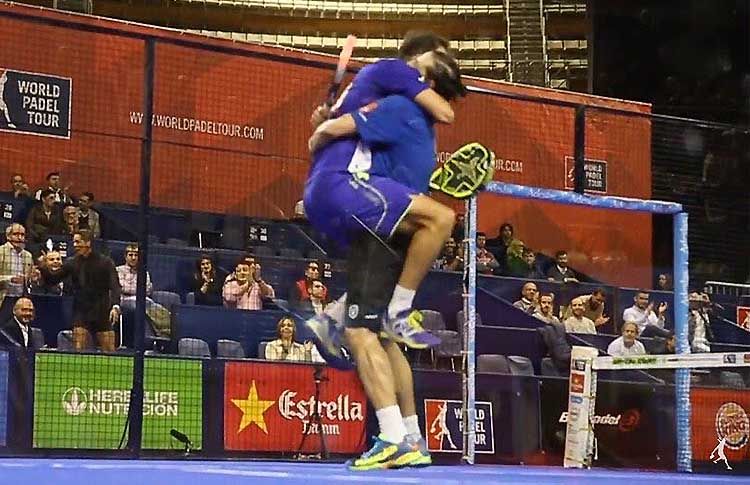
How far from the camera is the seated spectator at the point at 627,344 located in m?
7.76

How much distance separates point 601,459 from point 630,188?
90.8 inches

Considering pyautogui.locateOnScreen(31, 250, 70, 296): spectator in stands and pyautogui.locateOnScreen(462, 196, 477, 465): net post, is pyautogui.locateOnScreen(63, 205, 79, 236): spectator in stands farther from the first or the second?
pyautogui.locateOnScreen(462, 196, 477, 465): net post

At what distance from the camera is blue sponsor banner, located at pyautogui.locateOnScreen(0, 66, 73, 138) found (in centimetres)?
716

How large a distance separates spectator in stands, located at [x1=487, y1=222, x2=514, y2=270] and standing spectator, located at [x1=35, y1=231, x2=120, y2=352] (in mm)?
3188

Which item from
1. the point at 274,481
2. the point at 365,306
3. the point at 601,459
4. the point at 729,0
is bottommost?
the point at 601,459

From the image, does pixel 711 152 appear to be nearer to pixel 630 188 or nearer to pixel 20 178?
pixel 630 188

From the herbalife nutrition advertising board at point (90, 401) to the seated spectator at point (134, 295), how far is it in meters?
0.29

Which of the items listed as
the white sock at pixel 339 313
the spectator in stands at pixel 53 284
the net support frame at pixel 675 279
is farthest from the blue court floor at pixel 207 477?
the spectator in stands at pixel 53 284

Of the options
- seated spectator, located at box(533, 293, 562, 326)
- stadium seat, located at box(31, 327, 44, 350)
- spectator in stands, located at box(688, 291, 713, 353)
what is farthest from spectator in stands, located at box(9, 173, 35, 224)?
spectator in stands, located at box(688, 291, 713, 353)

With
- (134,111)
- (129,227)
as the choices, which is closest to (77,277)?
(129,227)

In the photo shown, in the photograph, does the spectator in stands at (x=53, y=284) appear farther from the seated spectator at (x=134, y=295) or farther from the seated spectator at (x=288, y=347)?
the seated spectator at (x=288, y=347)

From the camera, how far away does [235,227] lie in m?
7.50

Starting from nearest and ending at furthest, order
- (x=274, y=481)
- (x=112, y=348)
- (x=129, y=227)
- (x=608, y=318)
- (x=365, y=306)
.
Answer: (x=274, y=481) < (x=365, y=306) < (x=112, y=348) < (x=129, y=227) < (x=608, y=318)

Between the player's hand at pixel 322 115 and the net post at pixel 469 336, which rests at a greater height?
the player's hand at pixel 322 115
